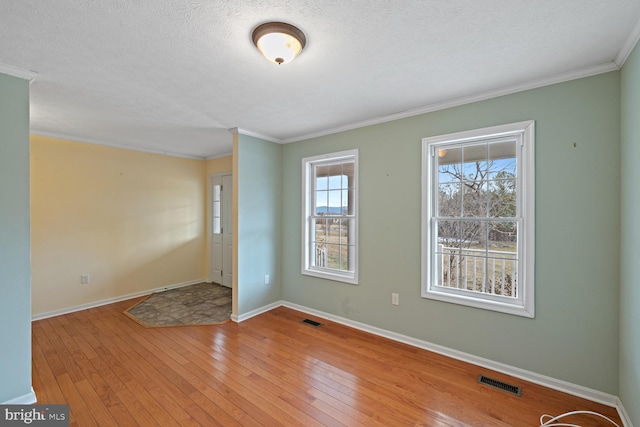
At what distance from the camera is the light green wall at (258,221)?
12.4ft

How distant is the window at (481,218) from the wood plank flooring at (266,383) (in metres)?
0.72

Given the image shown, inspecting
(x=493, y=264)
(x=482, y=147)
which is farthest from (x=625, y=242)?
(x=482, y=147)

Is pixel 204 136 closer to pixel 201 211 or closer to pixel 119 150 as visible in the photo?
pixel 119 150

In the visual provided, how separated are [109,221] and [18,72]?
2.82m

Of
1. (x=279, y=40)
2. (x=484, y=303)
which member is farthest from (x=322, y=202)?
(x=279, y=40)

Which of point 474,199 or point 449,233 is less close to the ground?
point 474,199

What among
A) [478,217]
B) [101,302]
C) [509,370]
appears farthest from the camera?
[101,302]

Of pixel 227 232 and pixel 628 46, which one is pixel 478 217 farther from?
pixel 227 232

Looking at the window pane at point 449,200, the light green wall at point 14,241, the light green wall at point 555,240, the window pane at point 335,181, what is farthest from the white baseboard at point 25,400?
the window pane at point 449,200

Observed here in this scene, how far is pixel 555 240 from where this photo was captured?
2295 millimetres

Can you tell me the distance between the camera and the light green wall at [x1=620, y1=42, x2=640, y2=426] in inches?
68.6

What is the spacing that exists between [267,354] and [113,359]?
58.2 inches

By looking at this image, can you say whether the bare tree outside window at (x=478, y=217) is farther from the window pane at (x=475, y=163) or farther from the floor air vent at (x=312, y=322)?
the floor air vent at (x=312, y=322)

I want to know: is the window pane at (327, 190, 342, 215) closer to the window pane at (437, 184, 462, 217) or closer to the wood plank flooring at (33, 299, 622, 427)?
the window pane at (437, 184, 462, 217)
